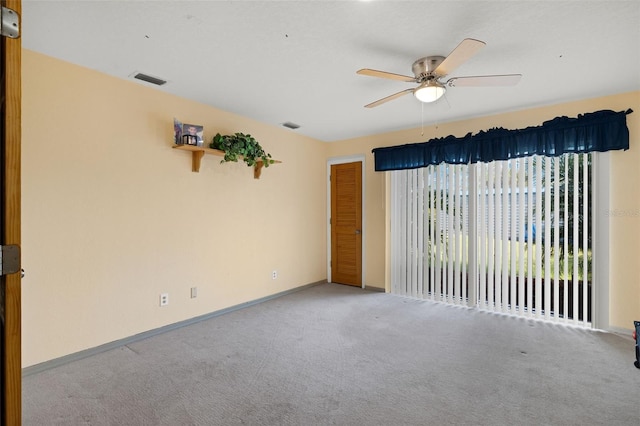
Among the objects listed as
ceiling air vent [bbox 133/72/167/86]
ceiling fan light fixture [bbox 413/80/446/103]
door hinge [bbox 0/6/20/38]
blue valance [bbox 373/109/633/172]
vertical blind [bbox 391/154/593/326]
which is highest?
ceiling air vent [bbox 133/72/167/86]

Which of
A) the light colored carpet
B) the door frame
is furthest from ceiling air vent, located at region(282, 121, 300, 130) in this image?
the light colored carpet

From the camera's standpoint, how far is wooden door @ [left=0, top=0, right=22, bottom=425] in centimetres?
100

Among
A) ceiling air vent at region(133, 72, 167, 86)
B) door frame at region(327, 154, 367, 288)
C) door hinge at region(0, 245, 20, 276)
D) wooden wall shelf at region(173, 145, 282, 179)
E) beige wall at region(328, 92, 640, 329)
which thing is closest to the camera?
door hinge at region(0, 245, 20, 276)

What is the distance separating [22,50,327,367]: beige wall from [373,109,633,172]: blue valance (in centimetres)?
213

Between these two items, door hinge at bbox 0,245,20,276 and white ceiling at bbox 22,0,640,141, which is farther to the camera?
white ceiling at bbox 22,0,640,141

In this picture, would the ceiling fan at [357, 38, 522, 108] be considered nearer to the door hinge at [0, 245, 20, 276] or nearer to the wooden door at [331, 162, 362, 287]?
the door hinge at [0, 245, 20, 276]

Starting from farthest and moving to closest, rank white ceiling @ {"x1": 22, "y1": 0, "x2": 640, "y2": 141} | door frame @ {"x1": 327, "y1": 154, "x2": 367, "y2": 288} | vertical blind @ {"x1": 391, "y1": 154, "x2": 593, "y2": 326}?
door frame @ {"x1": 327, "y1": 154, "x2": 367, "y2": 288}
vertical blind @ {"x1": 391, "y1": 154, "x2": 593, "y2": 326}
white ceiling @ {"x1": 22, "y1": 0, "x2": 640, "y2": 141}

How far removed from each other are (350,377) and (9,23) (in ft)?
8.57

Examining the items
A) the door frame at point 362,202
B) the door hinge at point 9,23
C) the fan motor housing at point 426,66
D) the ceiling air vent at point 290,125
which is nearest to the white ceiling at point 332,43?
the fan motor housing at point 426,66

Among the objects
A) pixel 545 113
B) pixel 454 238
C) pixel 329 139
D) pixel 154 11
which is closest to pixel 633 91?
pixel 545 113

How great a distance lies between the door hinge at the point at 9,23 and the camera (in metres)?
0.99

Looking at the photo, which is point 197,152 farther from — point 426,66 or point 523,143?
point 523,143

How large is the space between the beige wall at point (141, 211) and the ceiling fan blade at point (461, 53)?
218 cm

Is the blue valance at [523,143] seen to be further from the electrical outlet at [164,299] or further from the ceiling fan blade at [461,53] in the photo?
the electrical outlet at [164,299]
